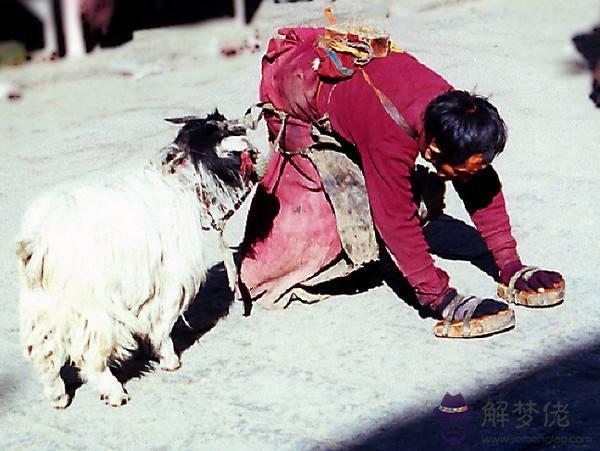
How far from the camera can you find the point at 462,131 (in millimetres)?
3623

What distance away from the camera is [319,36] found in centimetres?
423

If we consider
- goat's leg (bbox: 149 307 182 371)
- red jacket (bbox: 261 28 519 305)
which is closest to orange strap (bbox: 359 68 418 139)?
red jacket (bbox: 261 28 519 305)

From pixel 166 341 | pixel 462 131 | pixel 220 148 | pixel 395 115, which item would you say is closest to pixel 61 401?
pixel 166 341

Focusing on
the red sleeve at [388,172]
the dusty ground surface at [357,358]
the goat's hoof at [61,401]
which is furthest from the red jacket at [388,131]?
the goat's hoof at [61,401]

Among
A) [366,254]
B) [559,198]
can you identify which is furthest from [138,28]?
[366,254]

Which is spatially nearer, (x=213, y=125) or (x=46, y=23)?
(x=213, y=125)

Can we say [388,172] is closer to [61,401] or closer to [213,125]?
[213,125]

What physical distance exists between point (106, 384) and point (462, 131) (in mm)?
1484

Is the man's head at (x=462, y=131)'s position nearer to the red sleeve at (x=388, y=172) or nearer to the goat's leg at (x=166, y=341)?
the red sleeve at (x=388, y=172)

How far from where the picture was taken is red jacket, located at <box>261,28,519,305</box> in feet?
12.3

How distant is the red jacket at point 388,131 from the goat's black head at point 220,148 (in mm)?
392

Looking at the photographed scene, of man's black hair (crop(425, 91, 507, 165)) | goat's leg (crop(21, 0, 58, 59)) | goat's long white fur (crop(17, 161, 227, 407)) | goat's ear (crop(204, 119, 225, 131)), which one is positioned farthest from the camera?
goat's leg (crop(21, 0, 58, 59))

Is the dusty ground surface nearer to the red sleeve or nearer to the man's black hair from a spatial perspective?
the red sleeve

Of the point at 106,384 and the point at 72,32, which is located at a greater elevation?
the point at 106,384
